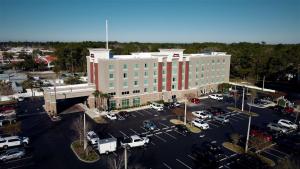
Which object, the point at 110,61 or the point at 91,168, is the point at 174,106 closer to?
the point at 110,61

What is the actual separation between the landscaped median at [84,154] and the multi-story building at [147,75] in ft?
76.4

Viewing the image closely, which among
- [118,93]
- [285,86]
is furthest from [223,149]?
[285,86]

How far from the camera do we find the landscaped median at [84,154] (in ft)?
115

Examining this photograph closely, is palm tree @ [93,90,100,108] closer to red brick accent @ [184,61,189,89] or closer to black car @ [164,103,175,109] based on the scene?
black car @ [164,103,175,109]

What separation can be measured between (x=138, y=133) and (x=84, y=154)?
1234 cm

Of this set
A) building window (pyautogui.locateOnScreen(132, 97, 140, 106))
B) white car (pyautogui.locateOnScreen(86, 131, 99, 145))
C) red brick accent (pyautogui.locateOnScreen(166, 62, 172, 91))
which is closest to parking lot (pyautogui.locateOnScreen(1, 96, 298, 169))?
white car (pyautogui.locateOnScreen(86, 131, 99, 145))

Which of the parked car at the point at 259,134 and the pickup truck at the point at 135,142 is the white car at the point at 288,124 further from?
the pickup truck at the point at 135,142

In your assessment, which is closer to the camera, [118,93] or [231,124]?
[231,124]

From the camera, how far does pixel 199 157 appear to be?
118 feet

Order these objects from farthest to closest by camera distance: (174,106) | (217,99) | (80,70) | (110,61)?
1. (80,70)
2. (217,99)
3. (174,106)
4. (110,61)

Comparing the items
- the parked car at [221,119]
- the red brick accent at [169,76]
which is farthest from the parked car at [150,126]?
the red brick accent at [169,76]

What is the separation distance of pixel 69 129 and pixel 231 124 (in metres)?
34.2

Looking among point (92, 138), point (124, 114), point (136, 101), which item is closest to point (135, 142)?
point (92, 138)

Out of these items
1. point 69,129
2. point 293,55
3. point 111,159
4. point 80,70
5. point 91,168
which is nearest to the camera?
point 91,168
